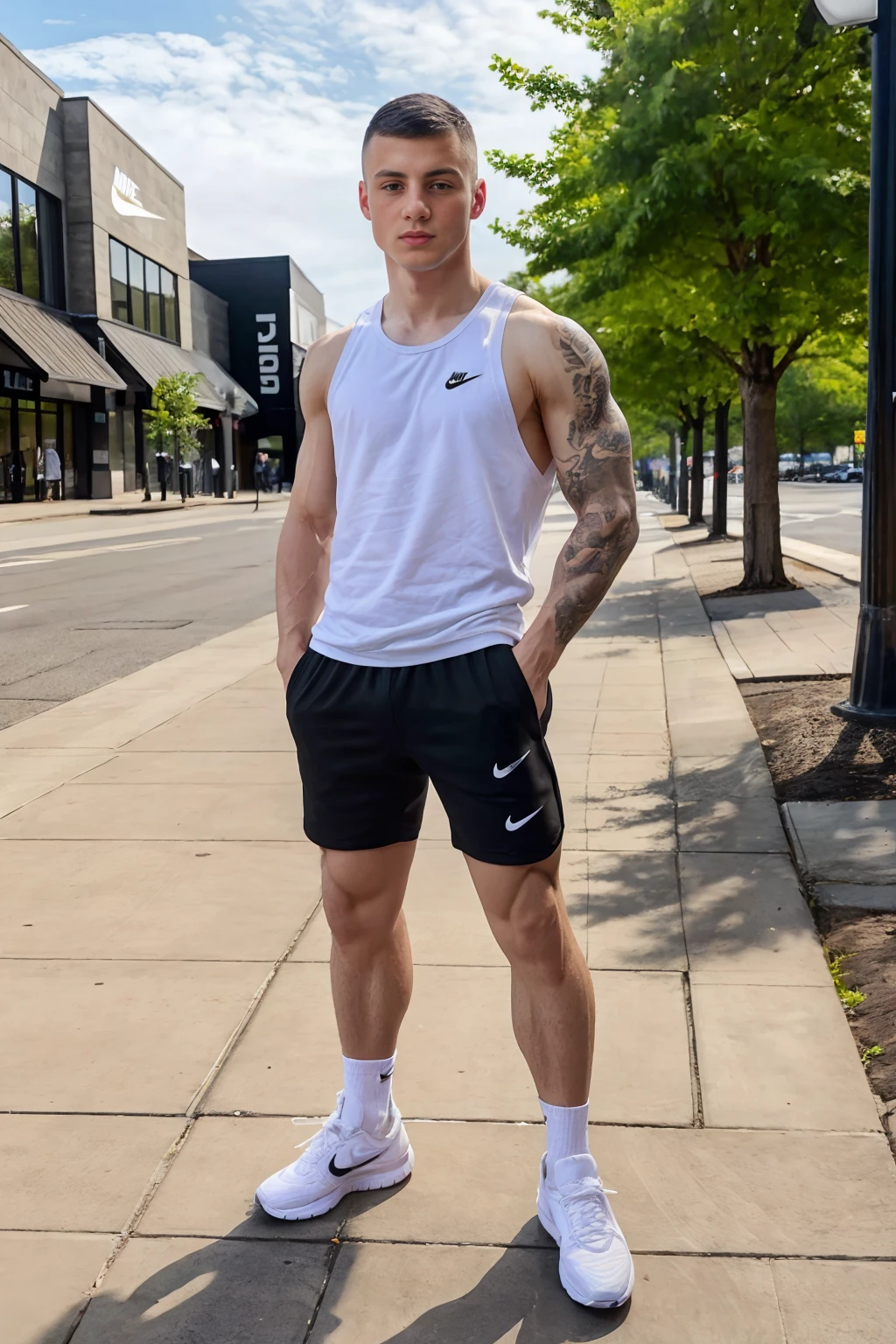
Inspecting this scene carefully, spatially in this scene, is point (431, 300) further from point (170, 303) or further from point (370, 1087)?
point (170, 303)

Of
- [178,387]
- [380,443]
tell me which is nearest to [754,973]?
[380,443]

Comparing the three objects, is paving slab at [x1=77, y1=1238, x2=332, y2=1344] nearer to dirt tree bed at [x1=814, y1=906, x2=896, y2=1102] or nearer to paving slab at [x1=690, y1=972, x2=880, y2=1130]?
paving slab at [x1=690, y1=972, x2=880, y2=1130]

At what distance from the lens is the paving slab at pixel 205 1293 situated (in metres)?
2.25

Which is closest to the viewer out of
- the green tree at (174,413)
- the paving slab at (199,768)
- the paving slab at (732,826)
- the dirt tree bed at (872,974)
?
the dirt tree bed at (872,974)

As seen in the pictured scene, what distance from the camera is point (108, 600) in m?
15.1

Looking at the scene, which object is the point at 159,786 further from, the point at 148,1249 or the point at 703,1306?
the point at 703,1306

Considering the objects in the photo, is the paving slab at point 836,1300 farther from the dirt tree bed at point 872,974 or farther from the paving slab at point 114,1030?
the paving slab at point 114,1030

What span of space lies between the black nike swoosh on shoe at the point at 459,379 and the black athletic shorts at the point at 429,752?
0.47 meters

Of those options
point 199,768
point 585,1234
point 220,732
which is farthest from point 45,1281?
point 220,732

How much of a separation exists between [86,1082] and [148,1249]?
74 centimetres

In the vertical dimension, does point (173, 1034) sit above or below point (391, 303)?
below

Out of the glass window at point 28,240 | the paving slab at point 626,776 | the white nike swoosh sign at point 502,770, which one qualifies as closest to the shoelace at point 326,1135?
the white nike swoosh sign at point 502,770

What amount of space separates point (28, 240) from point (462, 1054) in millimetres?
40647

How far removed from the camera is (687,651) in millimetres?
10617
